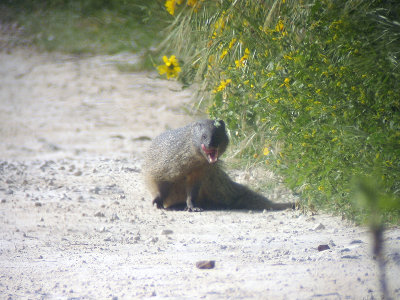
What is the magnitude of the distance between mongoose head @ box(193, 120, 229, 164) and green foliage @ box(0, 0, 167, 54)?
639 cm

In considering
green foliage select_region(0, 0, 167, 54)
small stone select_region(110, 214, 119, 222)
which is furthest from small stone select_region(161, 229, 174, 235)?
green foliage select_region(0, 0, 167, 54)

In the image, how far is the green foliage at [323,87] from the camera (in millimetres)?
3031

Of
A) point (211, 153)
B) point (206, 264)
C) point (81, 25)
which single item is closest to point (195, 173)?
point (211, 153)

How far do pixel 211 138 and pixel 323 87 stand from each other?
1235 millimetres

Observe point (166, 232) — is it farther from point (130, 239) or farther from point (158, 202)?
point (158, 202)

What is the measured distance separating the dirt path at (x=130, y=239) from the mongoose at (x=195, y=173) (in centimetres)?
25

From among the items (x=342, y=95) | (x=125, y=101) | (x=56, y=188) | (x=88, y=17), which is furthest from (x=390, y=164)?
(x=88, y=17)

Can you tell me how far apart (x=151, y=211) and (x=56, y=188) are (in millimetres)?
1110

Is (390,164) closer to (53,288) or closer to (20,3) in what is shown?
(53,288)

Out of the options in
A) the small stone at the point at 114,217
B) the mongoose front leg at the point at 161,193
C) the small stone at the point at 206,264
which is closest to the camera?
the small stone at the point at 206,264

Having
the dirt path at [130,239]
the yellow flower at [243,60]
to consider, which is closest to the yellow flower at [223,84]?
the yellow flower at [243,60]

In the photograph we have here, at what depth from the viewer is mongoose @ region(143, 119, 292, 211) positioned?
4398 mm

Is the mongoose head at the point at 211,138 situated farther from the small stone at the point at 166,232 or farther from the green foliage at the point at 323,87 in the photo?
the small stone at the point at 166,232

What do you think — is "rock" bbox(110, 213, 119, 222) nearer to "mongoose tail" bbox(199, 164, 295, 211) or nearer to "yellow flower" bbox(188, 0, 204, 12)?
"mongoose tail" bbox(199, 164, 295, 211)
